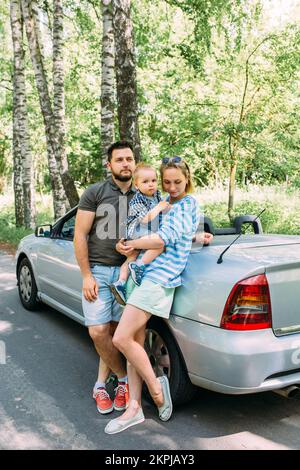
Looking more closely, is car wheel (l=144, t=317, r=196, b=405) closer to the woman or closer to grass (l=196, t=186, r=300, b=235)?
the woman

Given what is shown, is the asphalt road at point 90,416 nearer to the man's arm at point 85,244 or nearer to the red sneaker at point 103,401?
the red sneaker at point 103,401

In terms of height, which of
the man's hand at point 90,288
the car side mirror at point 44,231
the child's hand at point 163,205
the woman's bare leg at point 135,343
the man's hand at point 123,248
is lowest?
the woman's bare leg at point 135,343

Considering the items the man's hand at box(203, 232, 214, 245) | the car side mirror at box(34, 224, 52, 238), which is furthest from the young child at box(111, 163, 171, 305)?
the car side mirror at box(34, 224, 52, 238)

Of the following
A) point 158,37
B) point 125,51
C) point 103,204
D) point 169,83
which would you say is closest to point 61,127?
point 158,37

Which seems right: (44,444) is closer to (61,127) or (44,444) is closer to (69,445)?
(69,445)

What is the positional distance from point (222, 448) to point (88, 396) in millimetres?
1333

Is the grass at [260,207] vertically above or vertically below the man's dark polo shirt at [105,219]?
below

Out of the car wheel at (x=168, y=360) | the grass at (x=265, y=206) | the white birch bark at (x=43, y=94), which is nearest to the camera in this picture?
the car wheel at (x=168, y=360)

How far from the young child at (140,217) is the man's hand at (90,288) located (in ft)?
0.55

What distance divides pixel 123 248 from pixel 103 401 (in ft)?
4.09

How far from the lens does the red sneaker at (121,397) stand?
3.86 m

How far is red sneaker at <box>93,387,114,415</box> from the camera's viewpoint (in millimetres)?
3786

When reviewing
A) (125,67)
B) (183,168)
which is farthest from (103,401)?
(125,67)

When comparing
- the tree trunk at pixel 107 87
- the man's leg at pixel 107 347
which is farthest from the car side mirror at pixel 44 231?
the tree trunk at pixel 107 87
